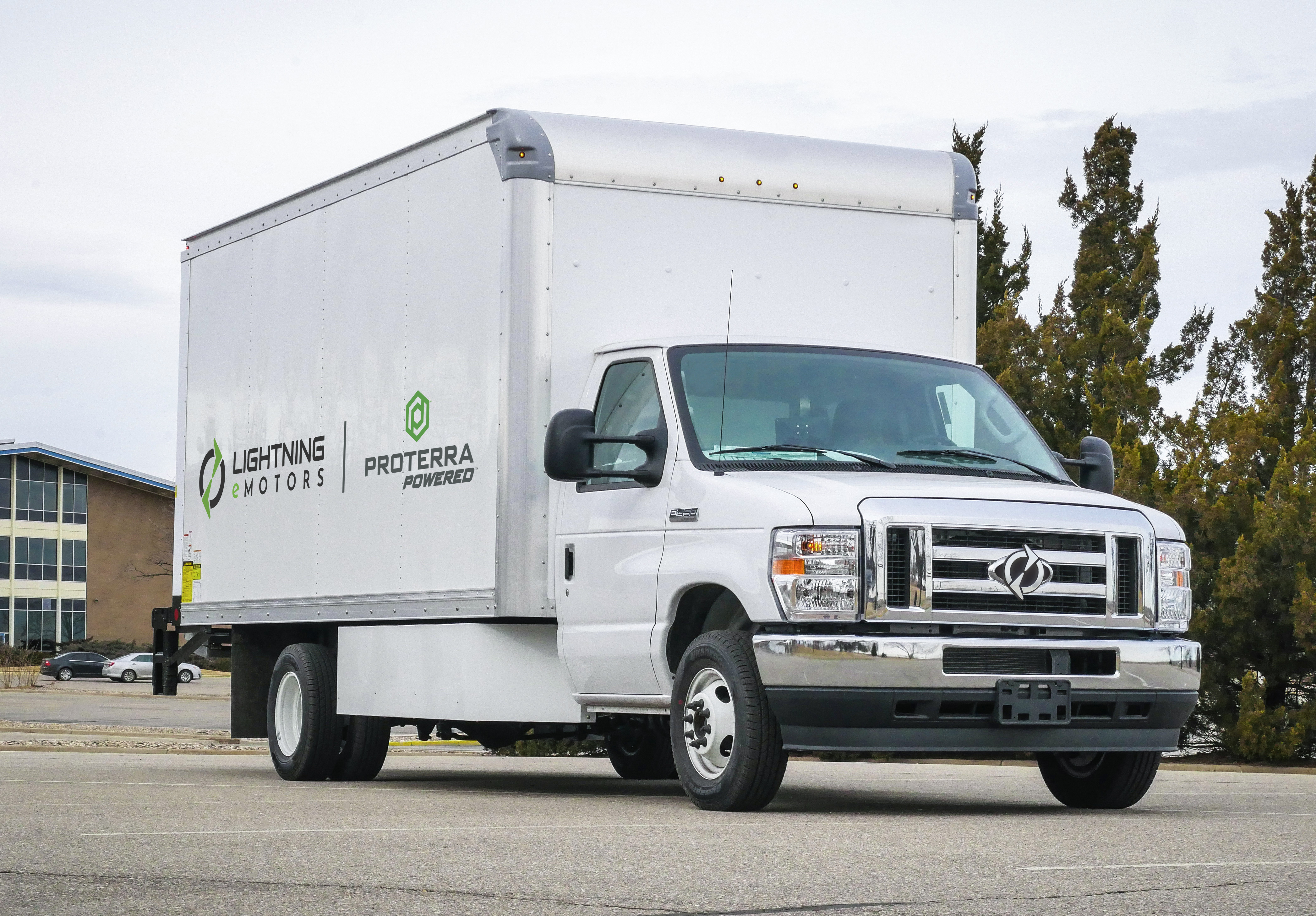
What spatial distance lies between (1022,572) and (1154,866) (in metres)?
2.40

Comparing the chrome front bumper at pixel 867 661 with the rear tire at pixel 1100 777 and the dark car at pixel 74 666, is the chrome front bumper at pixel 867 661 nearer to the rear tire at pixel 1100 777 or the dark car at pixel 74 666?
the rear tire at pixel 1100 777

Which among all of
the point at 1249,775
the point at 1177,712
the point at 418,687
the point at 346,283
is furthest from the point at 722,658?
the point at 1249,775

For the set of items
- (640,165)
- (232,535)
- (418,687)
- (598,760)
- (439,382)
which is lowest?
(598,760)

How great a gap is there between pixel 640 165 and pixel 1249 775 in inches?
383

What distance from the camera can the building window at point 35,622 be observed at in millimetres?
85688

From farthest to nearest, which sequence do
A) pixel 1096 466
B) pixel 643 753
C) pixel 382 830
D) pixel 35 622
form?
pixel 35 622
pixel 643 753
pixel 1096 466
pixel 382 830

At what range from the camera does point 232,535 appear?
14.0 meters

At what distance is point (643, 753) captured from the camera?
14.1 m

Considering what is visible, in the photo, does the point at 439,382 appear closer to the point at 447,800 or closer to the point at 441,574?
the point at 441,574

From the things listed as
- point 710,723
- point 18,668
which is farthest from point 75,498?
point 710,723

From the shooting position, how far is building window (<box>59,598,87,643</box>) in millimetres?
87625

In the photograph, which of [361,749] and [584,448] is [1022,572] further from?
[361,749]

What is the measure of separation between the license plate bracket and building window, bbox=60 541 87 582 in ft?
272

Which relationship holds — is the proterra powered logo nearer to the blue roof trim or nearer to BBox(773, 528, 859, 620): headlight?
BBox(773, 528, 859, 620): headlight
